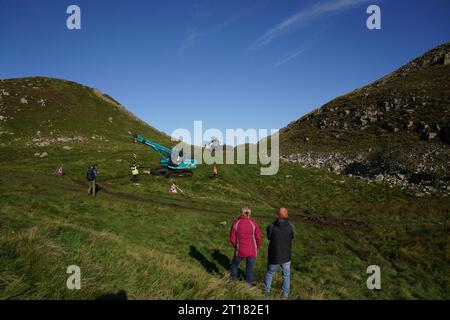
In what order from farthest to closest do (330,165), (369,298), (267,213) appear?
1. (330,165)
2. (267,213)
3. (369,298)

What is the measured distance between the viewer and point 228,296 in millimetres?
6016

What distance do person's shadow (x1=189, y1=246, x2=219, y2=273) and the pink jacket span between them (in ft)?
12.2

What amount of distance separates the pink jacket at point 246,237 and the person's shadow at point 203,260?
371cm

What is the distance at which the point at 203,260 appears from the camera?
14.0 metres

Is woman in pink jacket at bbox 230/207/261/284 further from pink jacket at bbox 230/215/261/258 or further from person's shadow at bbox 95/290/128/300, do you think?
person's shadow at bbox 95/290/128/300

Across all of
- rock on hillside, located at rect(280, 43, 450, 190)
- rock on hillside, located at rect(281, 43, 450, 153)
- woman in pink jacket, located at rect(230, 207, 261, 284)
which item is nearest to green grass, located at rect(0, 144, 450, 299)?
woman in pink jacket, located at rect(230, 207, 261, 284)

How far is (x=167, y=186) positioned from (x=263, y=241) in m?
14.7

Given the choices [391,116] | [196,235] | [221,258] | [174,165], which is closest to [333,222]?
[196,235]

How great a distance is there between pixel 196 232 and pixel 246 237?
29.9 ft

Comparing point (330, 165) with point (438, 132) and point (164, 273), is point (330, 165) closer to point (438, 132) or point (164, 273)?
point (438, 132)

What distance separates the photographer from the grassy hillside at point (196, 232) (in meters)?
6.02

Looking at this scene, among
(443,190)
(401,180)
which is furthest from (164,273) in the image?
(401,180)

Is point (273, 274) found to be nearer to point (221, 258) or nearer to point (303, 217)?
point (221, 258)

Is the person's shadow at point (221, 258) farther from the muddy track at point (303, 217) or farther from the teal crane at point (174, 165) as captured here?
the teal crane at point (174, 165)
